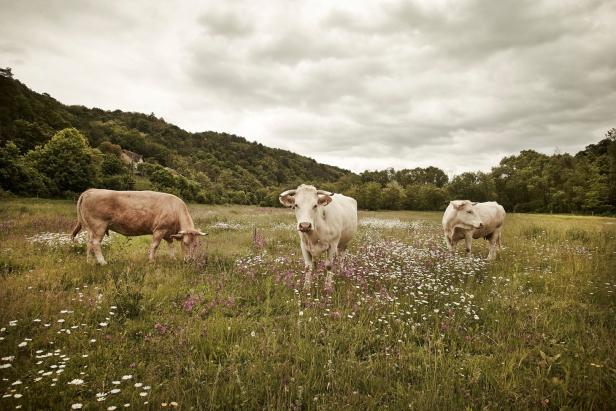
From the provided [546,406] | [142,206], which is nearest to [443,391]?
[546,406]

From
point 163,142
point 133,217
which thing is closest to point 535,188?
point 133,217

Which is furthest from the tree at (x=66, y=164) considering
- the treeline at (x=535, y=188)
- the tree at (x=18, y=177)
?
the treeline at (x=535, y=188)

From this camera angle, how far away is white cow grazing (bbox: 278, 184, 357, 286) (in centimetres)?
641

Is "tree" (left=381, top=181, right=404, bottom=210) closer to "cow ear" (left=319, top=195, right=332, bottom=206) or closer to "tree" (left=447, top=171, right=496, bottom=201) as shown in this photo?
"tree" (left=447, top=171, right=496, bottom=201)

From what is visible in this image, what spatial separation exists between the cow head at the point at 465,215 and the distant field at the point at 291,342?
342cm

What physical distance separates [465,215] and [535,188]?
81.3 meters

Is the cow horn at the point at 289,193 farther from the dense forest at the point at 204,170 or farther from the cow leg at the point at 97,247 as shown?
the dense forest at the point at 204,170

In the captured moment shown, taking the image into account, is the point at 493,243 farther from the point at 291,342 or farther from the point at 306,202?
the point at 291,342

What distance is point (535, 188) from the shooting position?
72562mm

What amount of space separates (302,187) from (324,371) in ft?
13.9

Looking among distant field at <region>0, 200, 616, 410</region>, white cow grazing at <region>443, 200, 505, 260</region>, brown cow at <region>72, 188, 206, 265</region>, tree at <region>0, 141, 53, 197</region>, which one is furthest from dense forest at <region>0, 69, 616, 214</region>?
white cow grazing at <region>443, 200, 505, 260</region>

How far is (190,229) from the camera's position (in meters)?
8.87

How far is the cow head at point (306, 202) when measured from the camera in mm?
6340

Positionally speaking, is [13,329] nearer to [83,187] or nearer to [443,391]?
[443,391]
